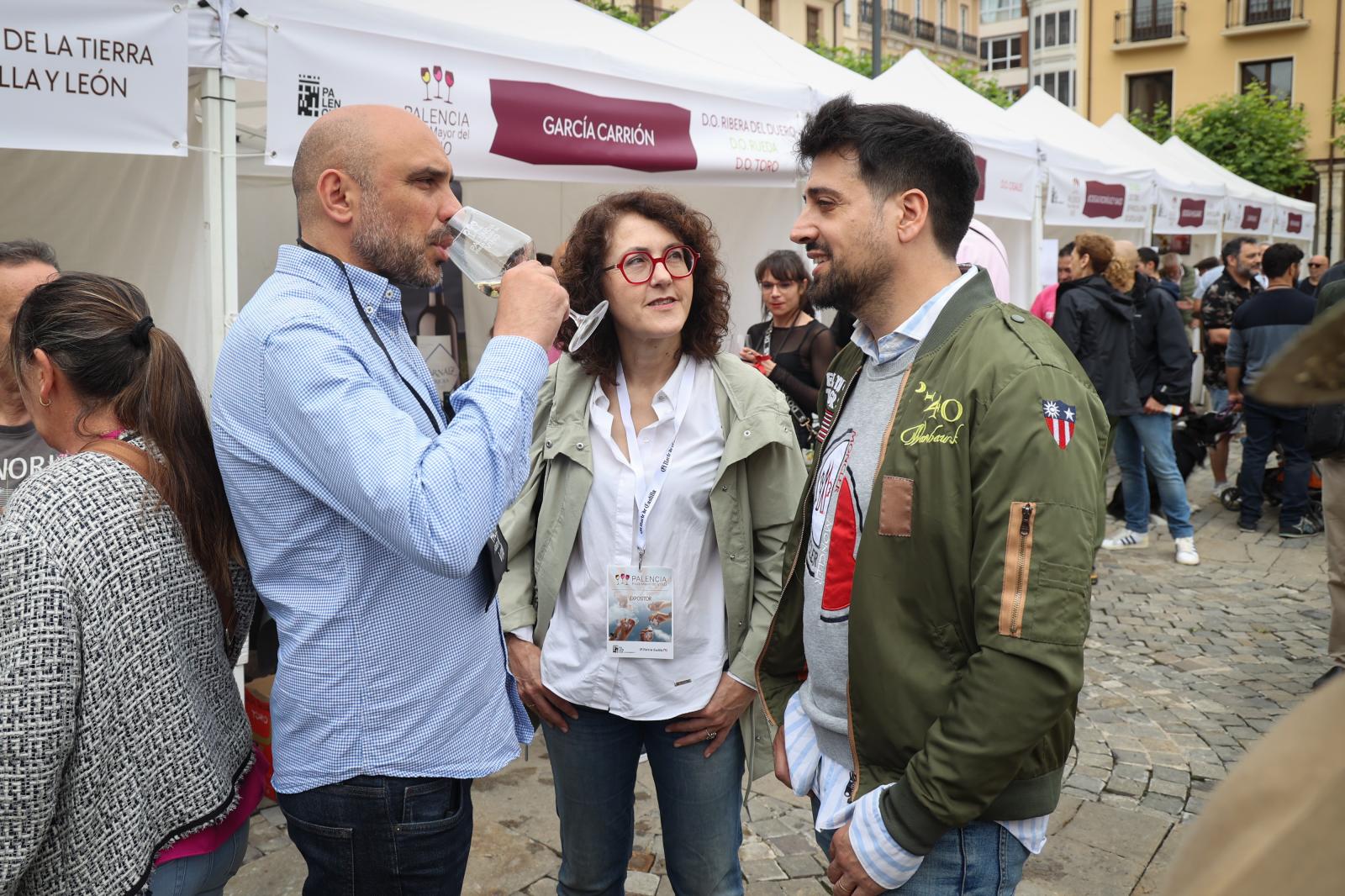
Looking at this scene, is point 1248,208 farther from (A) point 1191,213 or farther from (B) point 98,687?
(B) point 98,687

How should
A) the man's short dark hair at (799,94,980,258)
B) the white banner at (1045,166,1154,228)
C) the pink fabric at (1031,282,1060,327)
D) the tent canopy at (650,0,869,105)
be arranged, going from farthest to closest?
the white banner at (1045,166,1154,228) → the pink fabric at (1031,282,1060,327) → the tent canopy at (650,0,869,105) → the man's short dark hair at (799,94,980,258)

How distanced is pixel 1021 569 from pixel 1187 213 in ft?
40.3

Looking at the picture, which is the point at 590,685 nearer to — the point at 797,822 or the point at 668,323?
the point at 668,323

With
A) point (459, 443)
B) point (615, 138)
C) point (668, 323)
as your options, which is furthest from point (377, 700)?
point (615, 138)

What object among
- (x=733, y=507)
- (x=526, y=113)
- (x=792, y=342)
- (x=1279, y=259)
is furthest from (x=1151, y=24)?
(x=733, y=507)

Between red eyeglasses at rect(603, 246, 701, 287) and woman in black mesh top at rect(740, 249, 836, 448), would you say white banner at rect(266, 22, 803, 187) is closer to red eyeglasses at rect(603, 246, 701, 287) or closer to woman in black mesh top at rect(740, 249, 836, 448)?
woman in black mesh top at rect(740, 249, 836, 448)

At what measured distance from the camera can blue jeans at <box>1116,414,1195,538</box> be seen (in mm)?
6910

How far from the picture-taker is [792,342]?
5234 mm

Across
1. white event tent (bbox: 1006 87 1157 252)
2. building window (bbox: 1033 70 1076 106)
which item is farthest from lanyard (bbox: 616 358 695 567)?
building window (bbox: 1033 70 1076 106)

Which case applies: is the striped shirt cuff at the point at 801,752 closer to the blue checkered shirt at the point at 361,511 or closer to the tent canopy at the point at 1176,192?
the blue checkered shirt at the point at 361,511

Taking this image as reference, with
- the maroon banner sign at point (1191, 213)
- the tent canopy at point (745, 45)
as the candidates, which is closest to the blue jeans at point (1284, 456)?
the tent canopy at point (745, 45)

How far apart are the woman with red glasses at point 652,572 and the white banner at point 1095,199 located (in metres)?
6.67

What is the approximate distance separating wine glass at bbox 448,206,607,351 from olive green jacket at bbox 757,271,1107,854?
0.77 metres

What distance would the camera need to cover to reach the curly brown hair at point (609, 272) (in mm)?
2451
